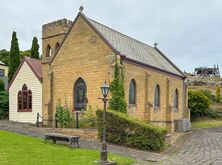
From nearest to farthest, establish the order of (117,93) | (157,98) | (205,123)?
(117,93) < (157,98) < (205,123)

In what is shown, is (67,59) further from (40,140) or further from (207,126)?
(207,126)

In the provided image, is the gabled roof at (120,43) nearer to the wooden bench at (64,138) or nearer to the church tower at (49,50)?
the church tower at (49,50)

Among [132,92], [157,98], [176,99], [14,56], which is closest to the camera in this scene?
[132,92]

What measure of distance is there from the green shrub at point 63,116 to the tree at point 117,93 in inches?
180

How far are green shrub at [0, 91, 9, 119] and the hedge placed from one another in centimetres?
1974

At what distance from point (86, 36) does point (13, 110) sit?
45.4 feet

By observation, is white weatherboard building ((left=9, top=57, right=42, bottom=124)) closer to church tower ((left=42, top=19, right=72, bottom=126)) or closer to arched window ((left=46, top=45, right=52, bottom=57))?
church tower ((left=42, top=19, right=72, bottom=126))

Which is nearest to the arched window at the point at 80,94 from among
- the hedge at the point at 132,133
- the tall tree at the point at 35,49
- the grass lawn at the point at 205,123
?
the hedge at the point at 132,133

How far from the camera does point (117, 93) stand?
22.9 m

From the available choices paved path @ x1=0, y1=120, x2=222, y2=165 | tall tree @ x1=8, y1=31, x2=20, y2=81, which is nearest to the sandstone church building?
paved path @ x1=0, y1=120, x2=222, y2=165

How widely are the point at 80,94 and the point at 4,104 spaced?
13.8 m

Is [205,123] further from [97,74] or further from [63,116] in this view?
[63,116]

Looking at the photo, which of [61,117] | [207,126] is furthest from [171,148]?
[207,126]

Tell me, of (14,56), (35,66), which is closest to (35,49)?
(14,56)
